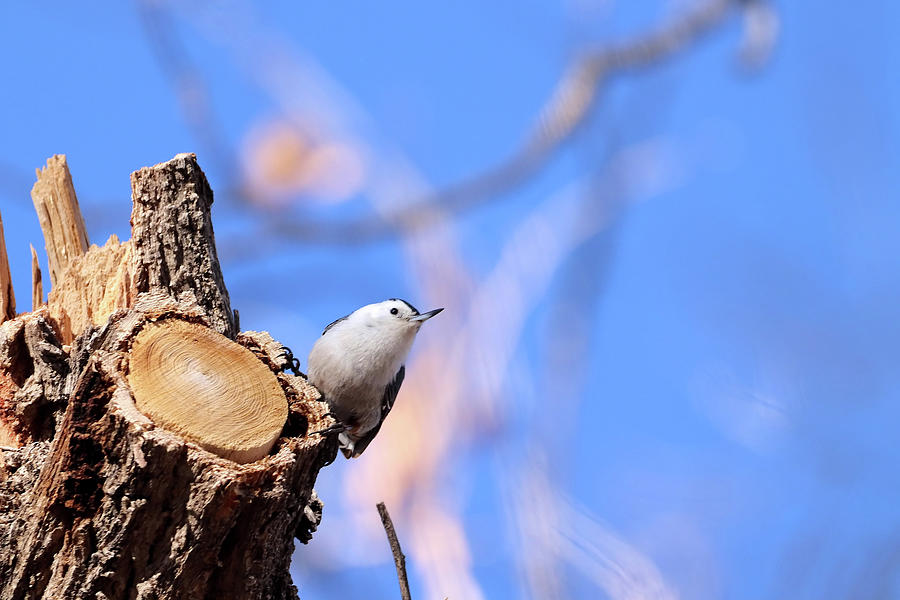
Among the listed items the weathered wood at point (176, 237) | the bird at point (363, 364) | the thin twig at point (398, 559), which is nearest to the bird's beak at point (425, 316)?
the bird at point (363, 364)

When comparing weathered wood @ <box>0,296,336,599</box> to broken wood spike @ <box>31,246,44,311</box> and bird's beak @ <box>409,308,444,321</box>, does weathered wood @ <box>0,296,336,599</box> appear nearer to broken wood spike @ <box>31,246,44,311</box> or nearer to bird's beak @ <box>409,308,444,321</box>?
broken wood spike @ <box>31,246,44,311</box>

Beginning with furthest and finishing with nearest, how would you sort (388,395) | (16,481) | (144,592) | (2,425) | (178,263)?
1. (388,395)
2. (178,263)
3. (2,425)
4. (16,481)
5. (144,592)

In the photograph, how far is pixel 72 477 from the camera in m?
1.75

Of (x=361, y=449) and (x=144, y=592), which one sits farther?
(x=361, y=449)

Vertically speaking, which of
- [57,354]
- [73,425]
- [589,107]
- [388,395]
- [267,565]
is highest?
[589,107]

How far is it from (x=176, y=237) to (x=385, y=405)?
1147mm

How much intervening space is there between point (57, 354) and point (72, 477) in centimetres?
47

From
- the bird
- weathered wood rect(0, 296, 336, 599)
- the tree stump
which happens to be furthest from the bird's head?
weathered wood rect(0, 296, 336, 599)

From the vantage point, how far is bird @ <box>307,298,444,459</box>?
10.1ft

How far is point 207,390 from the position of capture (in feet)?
6.03

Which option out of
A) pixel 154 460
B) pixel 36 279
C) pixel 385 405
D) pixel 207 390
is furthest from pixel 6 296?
pixel 385 405

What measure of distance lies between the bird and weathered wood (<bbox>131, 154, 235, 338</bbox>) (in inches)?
28.1

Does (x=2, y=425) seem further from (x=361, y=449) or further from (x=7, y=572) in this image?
(x=361, y=449)

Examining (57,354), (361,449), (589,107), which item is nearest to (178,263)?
(57,354)
